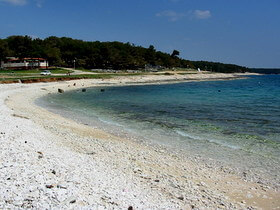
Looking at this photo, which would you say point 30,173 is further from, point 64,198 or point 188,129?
point 188,129

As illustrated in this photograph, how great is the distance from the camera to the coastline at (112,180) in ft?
22.1

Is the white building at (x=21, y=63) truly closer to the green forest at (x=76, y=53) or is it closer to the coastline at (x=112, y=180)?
the green forest at (x=76, y=53)

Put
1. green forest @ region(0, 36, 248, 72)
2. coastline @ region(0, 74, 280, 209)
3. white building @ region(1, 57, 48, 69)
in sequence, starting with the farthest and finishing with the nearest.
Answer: green forest @ region(0, 36, 248, 72) → white building @ region(1, 57, 48, 69) → coastline @ region(0, 74, 280, 209)

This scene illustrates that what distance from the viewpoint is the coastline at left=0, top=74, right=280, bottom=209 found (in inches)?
265

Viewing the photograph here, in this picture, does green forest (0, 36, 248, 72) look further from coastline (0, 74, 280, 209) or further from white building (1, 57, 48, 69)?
coastline (0, 74, 280, 209)

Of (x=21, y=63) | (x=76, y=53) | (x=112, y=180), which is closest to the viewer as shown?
(x=112, y=180)

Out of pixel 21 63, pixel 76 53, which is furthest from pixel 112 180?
pixel 76 53

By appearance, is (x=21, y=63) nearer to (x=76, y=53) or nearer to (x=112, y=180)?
(x=76, y=53)

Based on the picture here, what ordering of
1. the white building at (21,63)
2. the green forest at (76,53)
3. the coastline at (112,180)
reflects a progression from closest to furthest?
1. the coastline at (112,180)
2. the white building at (21,63)
3. the green forest at (76,53)

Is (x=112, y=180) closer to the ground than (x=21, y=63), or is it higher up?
closer to the ground

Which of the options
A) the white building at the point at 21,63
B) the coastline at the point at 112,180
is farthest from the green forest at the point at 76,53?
the coastline at the point at 112,180

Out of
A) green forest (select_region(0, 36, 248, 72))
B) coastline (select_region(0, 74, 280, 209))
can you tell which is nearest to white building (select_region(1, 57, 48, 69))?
green forest (select_region(0, 36, 248, 72))

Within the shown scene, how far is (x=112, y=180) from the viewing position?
8.12m

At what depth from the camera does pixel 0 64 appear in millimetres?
98062
